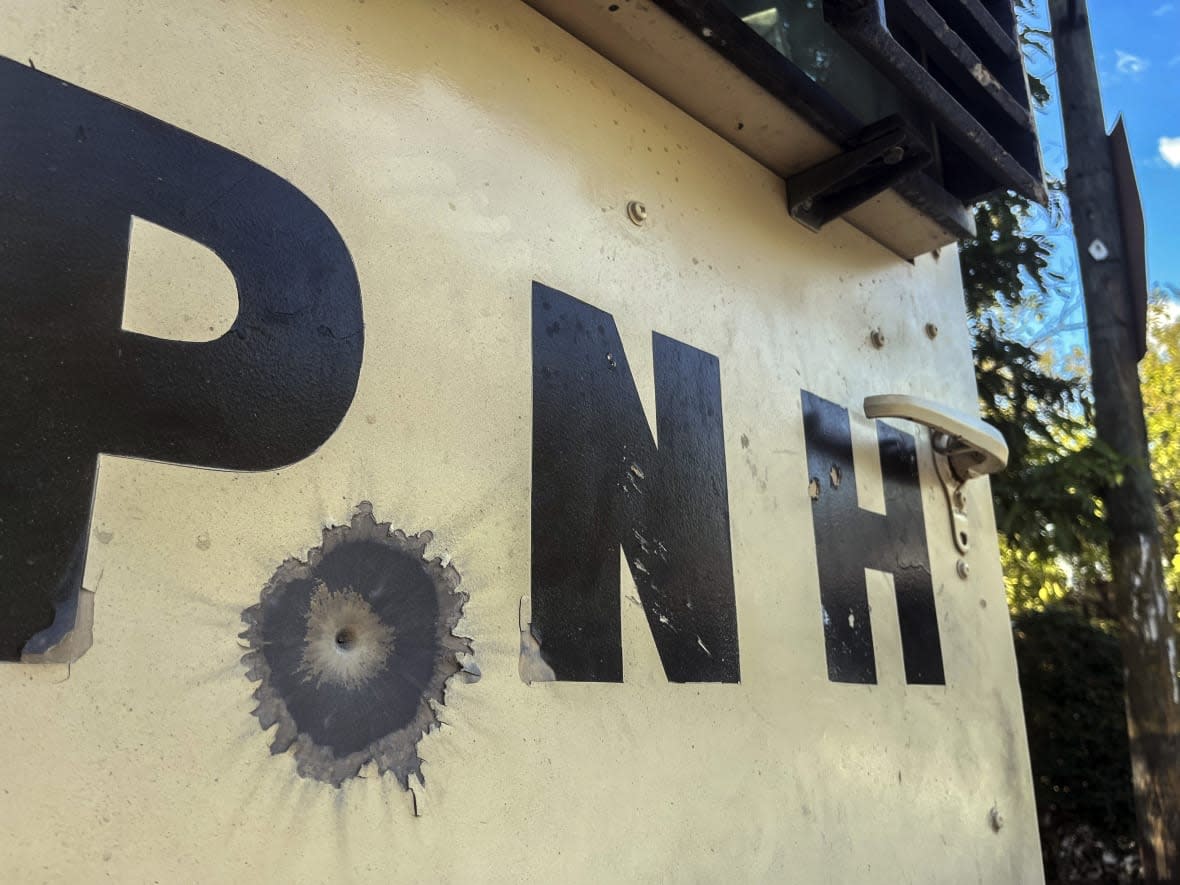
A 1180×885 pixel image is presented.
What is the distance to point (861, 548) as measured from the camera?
2.87 m

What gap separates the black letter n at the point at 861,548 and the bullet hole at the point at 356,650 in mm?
1348

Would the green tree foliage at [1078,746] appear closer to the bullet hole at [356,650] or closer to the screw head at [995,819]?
the screw head at [995,819]

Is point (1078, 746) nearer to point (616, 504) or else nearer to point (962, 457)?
point (962, 457)

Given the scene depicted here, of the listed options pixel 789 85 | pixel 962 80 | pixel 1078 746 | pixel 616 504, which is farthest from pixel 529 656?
pixel 1078 746

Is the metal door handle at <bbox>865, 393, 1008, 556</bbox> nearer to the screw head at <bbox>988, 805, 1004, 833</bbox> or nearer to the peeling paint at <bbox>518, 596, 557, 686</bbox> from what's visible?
the screw head at <bbox>988, 805, 1004, 833</bbox>

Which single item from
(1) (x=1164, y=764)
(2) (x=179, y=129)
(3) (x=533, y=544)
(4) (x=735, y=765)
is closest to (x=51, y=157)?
(2) (x=179, y=129)

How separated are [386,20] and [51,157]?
0.81 metres

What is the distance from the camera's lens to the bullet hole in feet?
4.81

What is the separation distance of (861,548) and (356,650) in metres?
1.81

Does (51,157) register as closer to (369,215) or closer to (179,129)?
(179,129)

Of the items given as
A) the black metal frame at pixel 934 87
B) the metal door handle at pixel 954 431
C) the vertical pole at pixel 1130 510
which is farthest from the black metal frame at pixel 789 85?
the vertical pole at pixel 1130 510

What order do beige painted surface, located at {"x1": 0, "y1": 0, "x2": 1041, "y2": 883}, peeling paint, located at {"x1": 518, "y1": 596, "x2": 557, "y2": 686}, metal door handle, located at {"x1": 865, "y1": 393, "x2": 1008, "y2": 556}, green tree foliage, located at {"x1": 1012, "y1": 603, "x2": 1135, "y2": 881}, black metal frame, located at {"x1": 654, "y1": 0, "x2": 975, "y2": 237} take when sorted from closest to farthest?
beige painted surface, located at {"x1": 0, "y1": 0, "x2": 1041, "y2": 883} → peeling paint, located at {"x1": 518, "y1": 596, "x2": 557, "y2": 686} → black metal frame, located at {"x1": 654, "y1": 0, "x2": 975, "y2": 237} → metal door handle, located at {"x1": 865, "y1": 393, "x2": 1008, "y2": 556} → green tree foliage, located at {"x1": 1012, "y1": 603, "x2": 1135, "y2": 881}

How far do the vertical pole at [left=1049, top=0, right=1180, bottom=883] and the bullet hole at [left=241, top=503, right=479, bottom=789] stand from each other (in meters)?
4.42

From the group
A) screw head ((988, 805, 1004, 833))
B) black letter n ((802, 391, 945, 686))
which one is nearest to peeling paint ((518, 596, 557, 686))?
black letter n ((802, 391, 945, 686))
